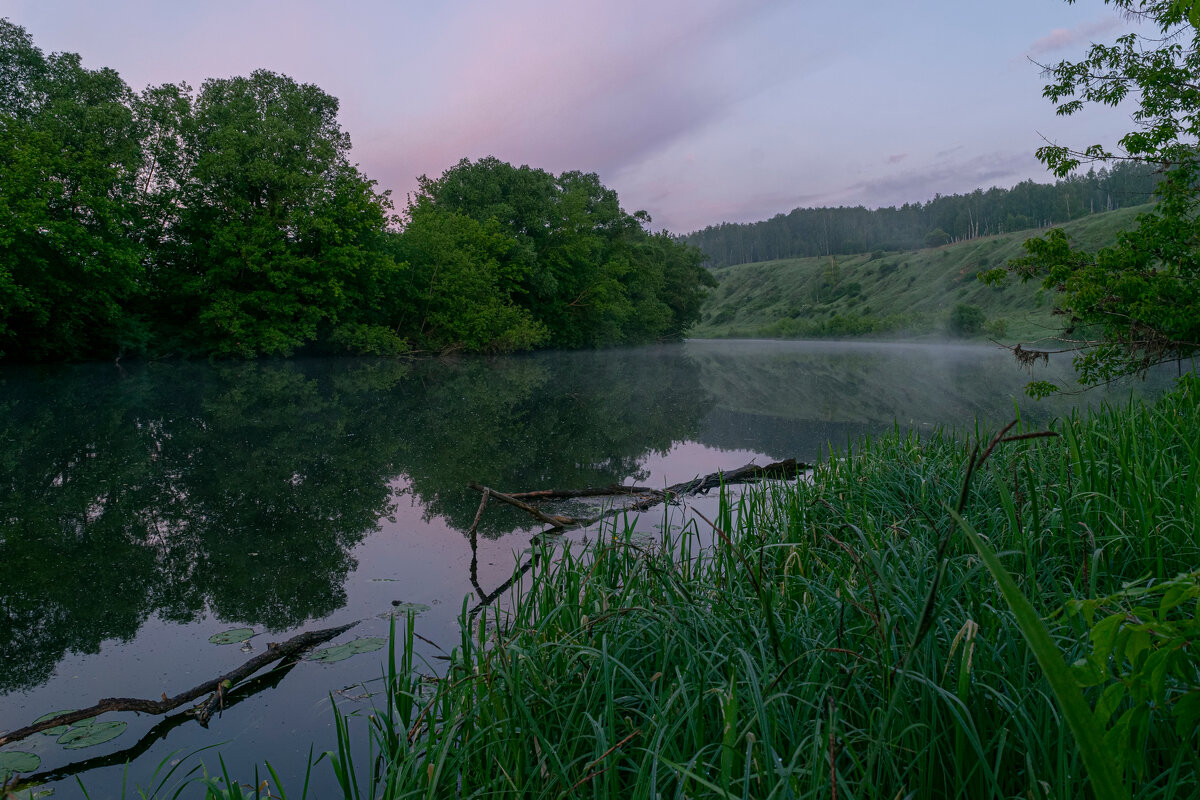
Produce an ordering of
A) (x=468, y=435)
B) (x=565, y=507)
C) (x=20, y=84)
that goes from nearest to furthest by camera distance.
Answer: (x=565, y=507) → (x=468, y=435) → (x=20, y=84)

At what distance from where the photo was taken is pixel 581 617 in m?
3.09

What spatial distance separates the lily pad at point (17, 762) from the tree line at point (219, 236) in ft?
67.4

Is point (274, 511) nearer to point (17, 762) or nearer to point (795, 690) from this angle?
point (17, 762)

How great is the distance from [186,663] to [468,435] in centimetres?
748

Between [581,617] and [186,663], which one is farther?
[186,663]

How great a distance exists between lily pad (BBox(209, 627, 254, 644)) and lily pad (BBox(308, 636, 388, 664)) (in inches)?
20.0

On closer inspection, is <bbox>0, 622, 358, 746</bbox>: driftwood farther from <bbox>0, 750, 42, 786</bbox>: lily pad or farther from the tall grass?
the tall grass

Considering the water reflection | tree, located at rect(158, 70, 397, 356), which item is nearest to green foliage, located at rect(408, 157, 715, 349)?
tree, located at rect(158, 70, 397, 356)

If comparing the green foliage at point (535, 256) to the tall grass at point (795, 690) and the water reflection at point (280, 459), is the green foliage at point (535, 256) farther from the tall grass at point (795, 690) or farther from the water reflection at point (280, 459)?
the tall grass at point (795, 690)

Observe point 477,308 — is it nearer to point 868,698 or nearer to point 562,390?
point 562,390

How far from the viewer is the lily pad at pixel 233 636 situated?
3916 millimetres

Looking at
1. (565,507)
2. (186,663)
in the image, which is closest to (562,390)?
(565,507)

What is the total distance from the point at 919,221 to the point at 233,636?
15558 cm

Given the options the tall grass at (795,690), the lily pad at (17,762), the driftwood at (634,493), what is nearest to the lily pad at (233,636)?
the tall grass at (795,690)
